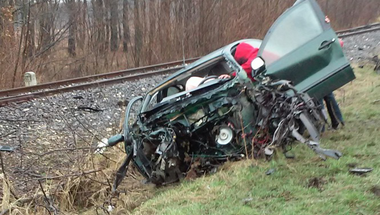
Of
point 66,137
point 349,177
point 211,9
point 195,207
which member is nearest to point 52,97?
point 66,137

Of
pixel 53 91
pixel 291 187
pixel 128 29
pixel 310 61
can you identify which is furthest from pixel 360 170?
pixel 128 29

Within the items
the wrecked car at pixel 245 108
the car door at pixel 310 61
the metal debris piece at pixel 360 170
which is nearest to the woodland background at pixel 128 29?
the wrecked car at pixel 245 108

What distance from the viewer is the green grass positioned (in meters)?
4.07

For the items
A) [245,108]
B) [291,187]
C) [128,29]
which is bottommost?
[291,187]

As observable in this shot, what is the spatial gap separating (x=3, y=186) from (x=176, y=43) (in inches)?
613

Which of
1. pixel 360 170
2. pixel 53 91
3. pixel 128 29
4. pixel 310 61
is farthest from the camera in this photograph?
pixel 128 29

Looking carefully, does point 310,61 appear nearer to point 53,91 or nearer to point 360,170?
point 360,170

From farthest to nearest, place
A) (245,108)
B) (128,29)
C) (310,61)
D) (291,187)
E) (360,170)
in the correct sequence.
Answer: (128,29)
(310,61)
(245,108)
(360,170)
(291,187)

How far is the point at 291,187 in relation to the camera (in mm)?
4559

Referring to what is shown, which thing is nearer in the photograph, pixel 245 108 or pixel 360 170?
pixel 360 170

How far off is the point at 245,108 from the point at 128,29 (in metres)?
17.1

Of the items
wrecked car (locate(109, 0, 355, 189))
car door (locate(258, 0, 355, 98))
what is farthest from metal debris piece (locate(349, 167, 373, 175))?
car door (locate(258, 0, 355, 98))

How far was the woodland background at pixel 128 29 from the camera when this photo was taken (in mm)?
20234

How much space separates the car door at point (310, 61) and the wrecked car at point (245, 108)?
13mm
